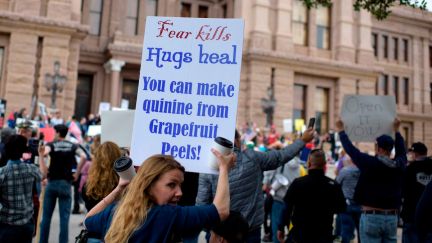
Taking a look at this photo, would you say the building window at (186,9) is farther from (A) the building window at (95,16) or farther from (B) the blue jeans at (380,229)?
(B) the blue jeans at (380,229)

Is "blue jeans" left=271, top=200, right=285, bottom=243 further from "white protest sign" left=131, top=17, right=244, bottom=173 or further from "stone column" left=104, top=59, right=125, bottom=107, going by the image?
"stone column" left=104, top=59, right=125, bottom=107

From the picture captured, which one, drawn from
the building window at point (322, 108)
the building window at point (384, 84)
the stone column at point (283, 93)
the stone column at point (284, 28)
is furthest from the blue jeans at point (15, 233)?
the building window at point (384, 84)

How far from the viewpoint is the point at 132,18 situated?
26297 millimetres

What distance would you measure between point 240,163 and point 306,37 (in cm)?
2503

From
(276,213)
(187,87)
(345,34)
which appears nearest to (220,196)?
(187,87)

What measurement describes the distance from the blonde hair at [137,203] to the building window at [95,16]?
24.6 metres

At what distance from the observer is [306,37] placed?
27.9 m

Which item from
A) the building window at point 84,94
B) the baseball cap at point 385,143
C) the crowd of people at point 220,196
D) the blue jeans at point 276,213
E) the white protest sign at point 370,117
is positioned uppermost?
the building window at point 84,94

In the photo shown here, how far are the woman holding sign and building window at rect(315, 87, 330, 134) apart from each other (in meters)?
26.5

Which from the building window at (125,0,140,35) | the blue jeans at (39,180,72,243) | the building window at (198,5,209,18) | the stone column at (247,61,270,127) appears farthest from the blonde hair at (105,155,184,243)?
the building window at (198,5,209,18)

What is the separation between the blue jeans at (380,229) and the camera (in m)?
4.94

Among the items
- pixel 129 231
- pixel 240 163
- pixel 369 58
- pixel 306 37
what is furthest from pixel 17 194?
pixel 369 58

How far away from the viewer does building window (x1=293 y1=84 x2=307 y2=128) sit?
89.4ft

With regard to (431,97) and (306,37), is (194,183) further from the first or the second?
(431,97)
